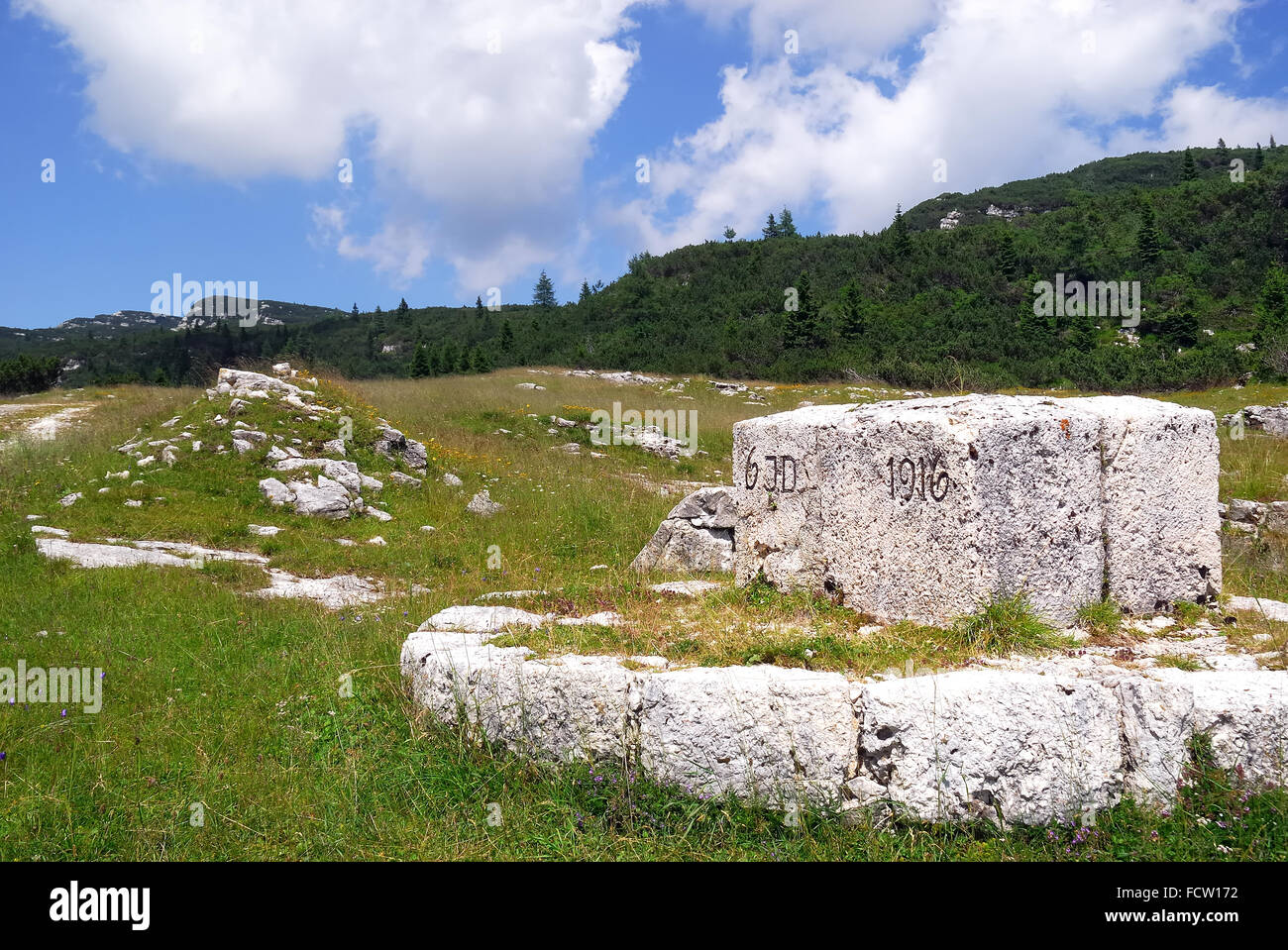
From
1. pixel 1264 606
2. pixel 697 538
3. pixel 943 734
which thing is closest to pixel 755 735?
pixel 943 734

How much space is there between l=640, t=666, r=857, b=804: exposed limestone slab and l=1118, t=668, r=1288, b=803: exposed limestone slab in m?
1.35

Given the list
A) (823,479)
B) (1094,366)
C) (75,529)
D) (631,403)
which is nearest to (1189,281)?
(1094,366)

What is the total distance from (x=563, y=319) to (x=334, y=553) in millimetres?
46133

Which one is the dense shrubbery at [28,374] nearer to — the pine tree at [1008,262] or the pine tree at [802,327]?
the pine tree at [802,327]

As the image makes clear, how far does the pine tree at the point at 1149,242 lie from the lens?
130 feet

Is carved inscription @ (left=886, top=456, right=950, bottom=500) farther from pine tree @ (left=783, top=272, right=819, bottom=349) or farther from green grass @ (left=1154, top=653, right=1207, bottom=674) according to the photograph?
pine tree @ (left=783, top=272, right=819, bottom=349)

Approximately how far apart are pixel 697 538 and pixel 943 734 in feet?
14.9

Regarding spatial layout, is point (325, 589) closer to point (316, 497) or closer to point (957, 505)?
point (316, 497)

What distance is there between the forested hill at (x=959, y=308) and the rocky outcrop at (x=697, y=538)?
46.3ft

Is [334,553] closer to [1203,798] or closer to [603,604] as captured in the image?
[603,604]

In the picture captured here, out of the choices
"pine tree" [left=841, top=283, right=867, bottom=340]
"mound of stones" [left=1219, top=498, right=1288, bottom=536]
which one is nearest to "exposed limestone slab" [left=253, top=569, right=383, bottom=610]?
"mound of stones" [left=1219, top=498, right=1288, bottom=536]

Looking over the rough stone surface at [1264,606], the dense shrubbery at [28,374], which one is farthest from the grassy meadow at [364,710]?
the dense shrubbery at [28,374]

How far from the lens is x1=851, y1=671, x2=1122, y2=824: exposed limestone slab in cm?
344

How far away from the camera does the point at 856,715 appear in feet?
11.8
